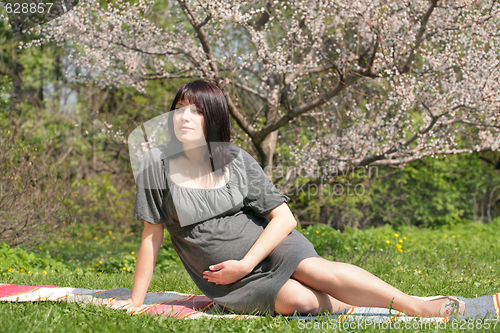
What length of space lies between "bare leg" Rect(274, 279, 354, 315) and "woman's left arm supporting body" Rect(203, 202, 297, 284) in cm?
17

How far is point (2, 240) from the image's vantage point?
3938mm

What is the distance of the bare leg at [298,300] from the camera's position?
177 cm

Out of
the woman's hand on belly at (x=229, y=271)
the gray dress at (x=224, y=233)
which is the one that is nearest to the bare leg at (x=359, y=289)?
the gray dress at (x=224, y=233)

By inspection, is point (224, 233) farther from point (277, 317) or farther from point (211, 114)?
point (211, 114)

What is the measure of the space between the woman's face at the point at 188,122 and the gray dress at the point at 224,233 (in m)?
0.16

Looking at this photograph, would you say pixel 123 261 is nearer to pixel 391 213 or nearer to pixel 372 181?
pixel 372 181

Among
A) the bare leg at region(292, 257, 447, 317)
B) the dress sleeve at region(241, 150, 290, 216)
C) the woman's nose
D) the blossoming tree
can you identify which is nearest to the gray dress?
the dress sleeve at region(241, 150, 290, 216)

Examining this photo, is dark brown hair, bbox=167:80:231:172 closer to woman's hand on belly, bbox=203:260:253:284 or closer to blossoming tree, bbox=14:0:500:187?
woman's hand on belly, bbox=203:260:253:284

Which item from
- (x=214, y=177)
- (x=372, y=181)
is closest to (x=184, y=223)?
(x=214, y=177)

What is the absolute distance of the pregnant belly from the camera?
1832 millimetres

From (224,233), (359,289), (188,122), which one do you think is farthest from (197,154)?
(359,289)

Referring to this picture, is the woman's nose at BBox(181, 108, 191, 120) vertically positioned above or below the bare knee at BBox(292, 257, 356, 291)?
above

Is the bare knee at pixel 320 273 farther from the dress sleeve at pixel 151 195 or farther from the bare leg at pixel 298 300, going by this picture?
the dress sleeve at pixel 151 195

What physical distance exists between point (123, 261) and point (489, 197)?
6.25 meters
